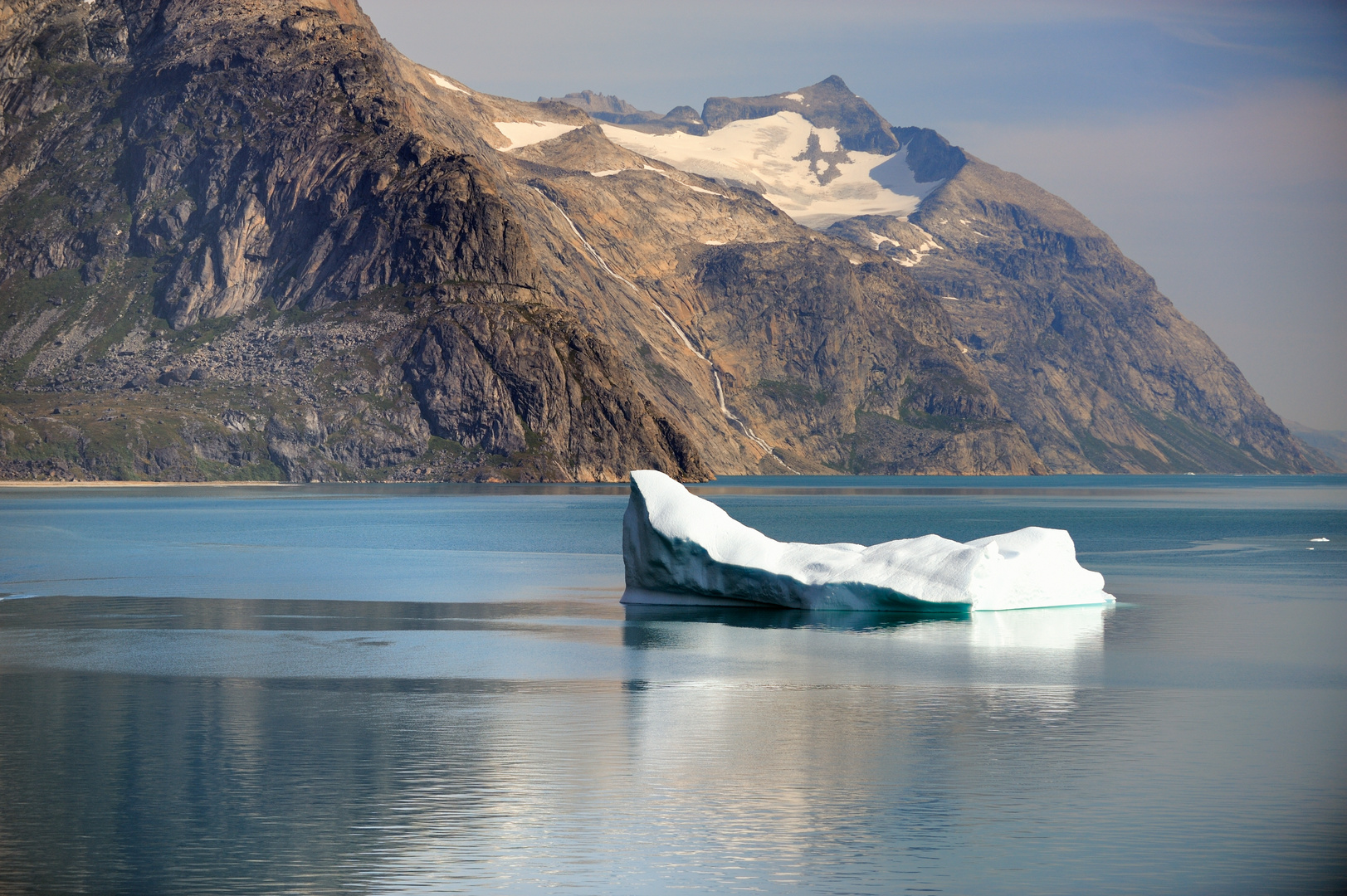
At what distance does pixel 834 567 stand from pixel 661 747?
2835 centimetres

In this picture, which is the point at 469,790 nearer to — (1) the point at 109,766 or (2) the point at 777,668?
(1) the point at 109,766

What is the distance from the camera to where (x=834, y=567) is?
5794cm

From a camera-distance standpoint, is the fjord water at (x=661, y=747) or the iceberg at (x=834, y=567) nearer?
the fjord water at (x=661, y=747)

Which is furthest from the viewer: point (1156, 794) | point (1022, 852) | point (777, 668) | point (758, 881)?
point (777, 668)

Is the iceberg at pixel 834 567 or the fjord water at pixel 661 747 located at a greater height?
the iceberg at pixel 834 567

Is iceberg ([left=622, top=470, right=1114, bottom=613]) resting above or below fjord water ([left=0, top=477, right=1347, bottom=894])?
above

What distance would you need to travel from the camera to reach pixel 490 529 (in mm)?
138750

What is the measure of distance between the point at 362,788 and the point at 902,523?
12478 cm

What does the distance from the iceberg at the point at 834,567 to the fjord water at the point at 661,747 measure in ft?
3.41

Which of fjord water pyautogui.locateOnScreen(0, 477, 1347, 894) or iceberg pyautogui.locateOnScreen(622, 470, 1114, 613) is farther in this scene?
iceberg pyautogui.locateOnScreen(622, 470, 1114, 613)

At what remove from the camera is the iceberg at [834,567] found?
5694 cm

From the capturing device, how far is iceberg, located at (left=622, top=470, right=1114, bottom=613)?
2242 inches

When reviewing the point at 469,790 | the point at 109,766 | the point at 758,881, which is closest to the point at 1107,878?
the point at 758,881

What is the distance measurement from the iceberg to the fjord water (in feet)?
3.41
